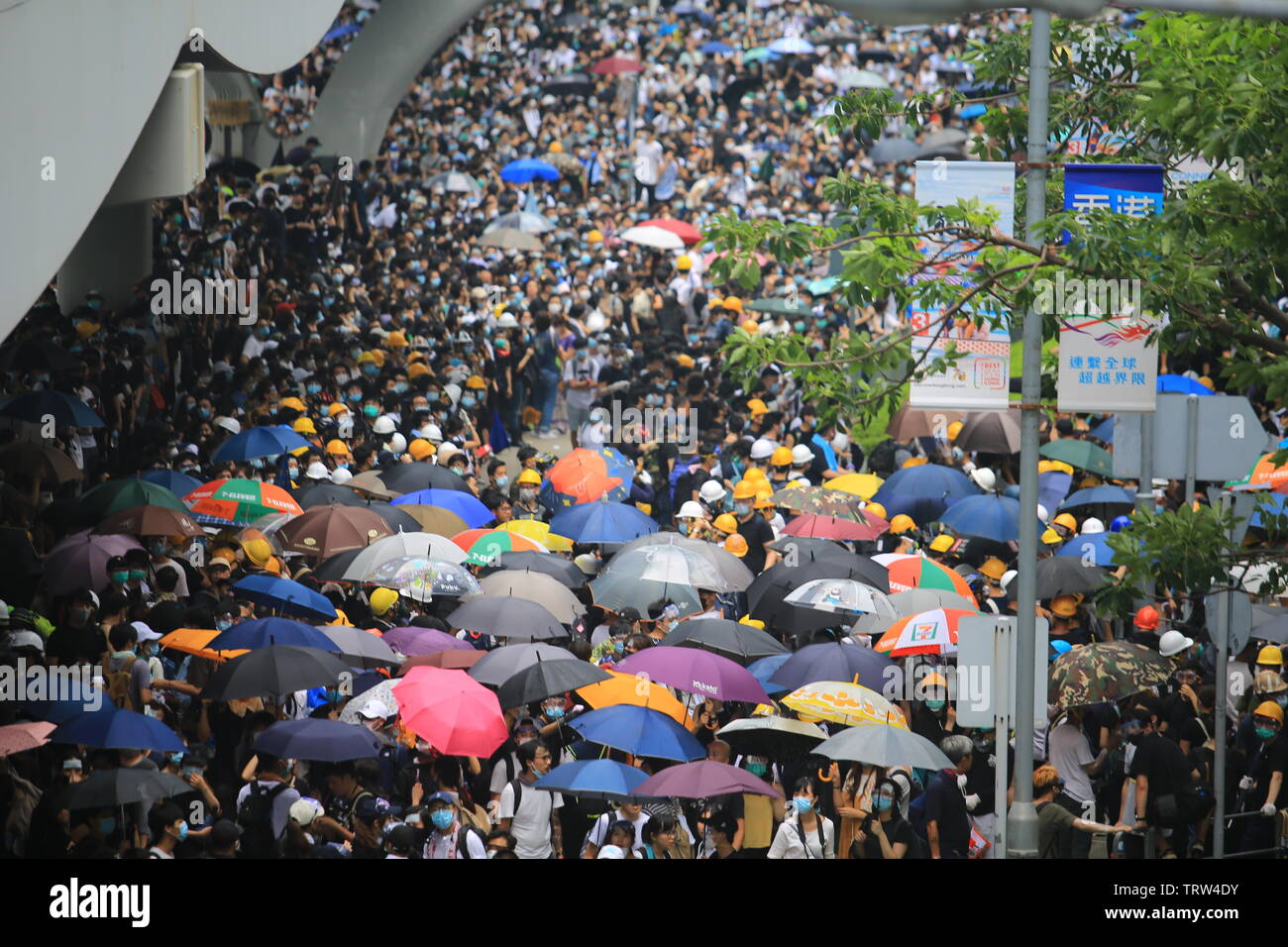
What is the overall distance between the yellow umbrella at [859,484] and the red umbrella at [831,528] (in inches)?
72.3

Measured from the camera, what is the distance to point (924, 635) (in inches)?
515

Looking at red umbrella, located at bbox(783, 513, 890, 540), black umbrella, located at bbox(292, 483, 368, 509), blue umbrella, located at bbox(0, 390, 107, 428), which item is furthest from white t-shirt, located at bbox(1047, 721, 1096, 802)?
blue umbrella, located at bbox(0, 390, 107, 428)

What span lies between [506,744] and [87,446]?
8253 mm

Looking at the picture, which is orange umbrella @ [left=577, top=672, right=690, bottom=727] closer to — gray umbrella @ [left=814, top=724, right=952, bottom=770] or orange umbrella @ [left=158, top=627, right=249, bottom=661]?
gray umbrella @ [left=814, top=724, right=952, bottom=770]

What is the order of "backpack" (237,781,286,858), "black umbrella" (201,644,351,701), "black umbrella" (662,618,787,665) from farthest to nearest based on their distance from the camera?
"black umbrella" (662,618,787,665) → "black umbrella" (201,644,351,701) → "backpack" (237,781,286,858)

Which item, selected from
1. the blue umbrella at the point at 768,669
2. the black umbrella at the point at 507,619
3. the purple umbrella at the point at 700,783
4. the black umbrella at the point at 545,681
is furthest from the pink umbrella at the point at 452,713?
the blue umbrella at the point at 768,669

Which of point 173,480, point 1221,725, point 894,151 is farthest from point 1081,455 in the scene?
point 894,151

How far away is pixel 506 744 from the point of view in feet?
39.3

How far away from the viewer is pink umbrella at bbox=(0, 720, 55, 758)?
34.1ft

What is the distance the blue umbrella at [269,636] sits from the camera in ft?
40.0

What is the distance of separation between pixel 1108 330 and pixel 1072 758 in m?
3.25

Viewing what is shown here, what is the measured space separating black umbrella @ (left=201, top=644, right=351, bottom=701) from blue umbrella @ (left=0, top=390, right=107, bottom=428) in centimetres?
667
